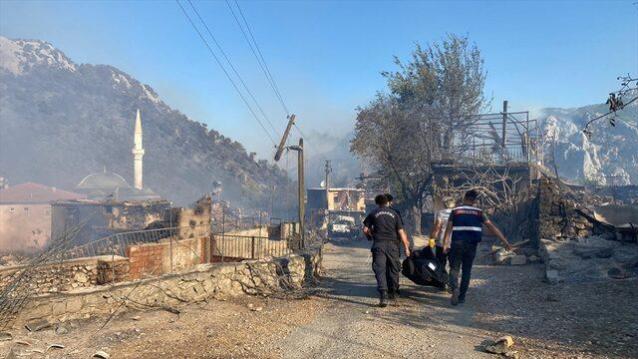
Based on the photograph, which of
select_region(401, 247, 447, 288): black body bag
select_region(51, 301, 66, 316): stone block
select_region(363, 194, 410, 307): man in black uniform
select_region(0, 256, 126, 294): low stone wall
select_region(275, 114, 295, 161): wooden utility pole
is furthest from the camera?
select_region(275, 114, 295, 161): wooden utility pole

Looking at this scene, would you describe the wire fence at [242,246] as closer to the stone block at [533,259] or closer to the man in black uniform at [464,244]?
the stone block at [533,259]

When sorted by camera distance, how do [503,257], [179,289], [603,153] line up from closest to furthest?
[179,289] → [503,257] → [603,153]

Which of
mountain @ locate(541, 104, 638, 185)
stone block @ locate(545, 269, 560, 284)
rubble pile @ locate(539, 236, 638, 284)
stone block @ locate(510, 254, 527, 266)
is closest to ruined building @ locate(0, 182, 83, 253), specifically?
stone block @ locate(510, 254, 527, 266)

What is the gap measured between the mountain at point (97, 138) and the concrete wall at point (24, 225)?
959 inches

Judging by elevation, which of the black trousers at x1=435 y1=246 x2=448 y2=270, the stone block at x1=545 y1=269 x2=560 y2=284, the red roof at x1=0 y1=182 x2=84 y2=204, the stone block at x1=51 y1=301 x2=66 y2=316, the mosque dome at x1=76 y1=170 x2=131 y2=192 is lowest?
the stone block at x1=545 y1=269 x2=560 y2=284

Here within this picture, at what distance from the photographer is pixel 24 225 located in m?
32.5

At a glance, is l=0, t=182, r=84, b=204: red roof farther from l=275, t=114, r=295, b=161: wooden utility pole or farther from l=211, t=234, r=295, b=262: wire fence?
l=211, t=234, r=295, b=262: wire fence

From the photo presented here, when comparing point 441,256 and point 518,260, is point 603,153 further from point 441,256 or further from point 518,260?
point 441,256

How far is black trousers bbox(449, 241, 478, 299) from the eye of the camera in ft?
22.1

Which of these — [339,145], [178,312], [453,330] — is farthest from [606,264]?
[339,145]

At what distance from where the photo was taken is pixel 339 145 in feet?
550

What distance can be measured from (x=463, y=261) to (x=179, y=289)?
425 cm

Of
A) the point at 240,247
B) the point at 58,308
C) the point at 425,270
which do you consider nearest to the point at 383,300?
the point at 425,270

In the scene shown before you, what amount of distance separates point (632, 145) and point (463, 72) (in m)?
77.2
